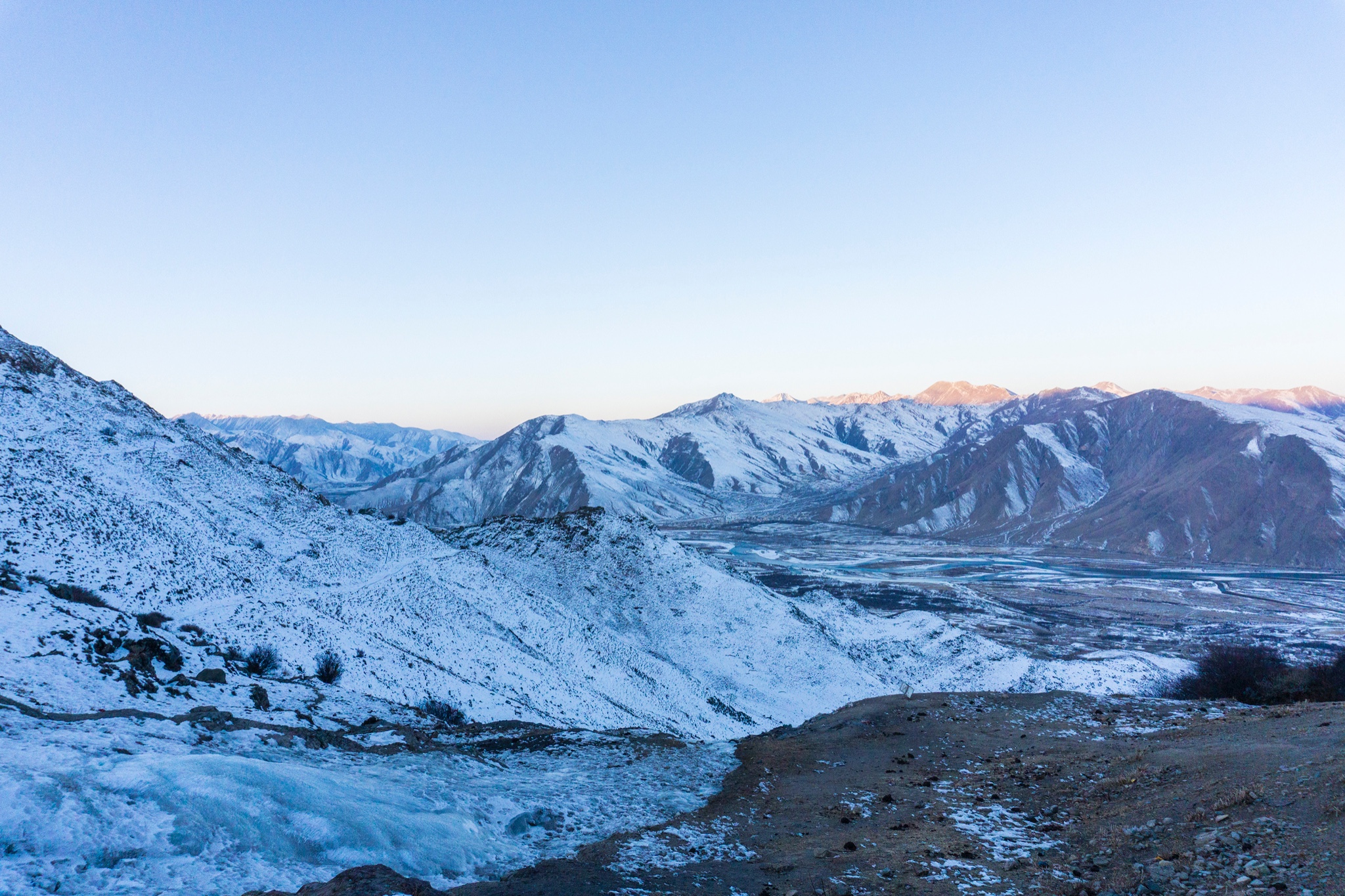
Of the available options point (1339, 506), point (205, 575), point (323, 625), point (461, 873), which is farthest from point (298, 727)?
point (1339, 506)

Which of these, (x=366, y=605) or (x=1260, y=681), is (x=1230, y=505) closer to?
(x=1260, y=681)

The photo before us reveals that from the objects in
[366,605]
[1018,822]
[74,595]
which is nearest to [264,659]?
[74,595]

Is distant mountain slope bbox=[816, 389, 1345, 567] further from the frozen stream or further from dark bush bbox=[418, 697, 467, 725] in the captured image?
the frozen stream

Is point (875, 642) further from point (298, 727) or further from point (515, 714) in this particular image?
point (298, 727)

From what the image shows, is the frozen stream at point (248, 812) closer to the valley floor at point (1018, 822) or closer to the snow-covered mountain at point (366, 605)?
the valley floor at point (1018, 822)

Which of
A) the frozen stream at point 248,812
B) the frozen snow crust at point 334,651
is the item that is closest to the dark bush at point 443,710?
the frozen snow crust at point 334,651

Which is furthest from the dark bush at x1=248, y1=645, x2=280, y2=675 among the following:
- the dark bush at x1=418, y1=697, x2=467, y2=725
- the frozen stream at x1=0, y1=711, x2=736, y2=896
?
the frozen stream at x1=0, y1=711, x2=736, y2=896
